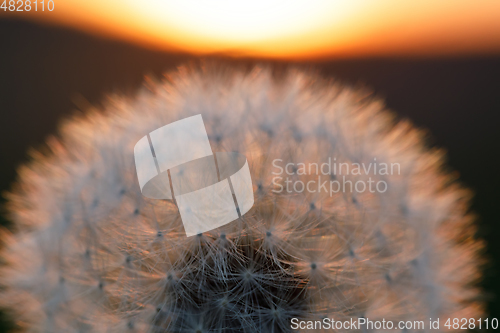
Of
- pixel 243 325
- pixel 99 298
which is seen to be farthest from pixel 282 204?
pixel 99 298

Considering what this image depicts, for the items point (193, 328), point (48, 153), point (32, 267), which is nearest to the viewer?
point (193, 328)

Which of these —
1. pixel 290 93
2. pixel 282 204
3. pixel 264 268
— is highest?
pixel 290 93

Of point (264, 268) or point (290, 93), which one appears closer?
point (264, 268)

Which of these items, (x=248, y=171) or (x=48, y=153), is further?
(x=48, y=153)

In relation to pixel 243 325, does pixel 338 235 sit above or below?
above

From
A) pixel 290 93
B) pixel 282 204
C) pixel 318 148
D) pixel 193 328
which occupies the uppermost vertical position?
pixel 290 93

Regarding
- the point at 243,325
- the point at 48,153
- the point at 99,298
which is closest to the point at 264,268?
the point at 243,325

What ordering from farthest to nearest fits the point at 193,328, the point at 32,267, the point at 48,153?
1. the point at 48,153
2. the point at 32,267
3. the point at 193,328

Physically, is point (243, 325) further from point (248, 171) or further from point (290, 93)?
point (290, 93)

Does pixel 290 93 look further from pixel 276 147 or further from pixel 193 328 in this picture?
pixel 193 328
